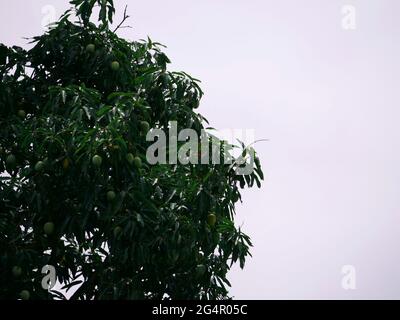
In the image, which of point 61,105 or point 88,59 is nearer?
point 61,105

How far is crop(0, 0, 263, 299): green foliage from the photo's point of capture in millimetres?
6164

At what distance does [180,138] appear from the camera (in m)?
7.15

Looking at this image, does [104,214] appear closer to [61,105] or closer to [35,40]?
[61,105]

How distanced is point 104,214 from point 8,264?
2.62 ft

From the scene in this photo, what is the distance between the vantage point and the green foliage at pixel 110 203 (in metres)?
6.16

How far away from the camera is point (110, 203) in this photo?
20.4 ft

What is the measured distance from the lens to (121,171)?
6305 mm
